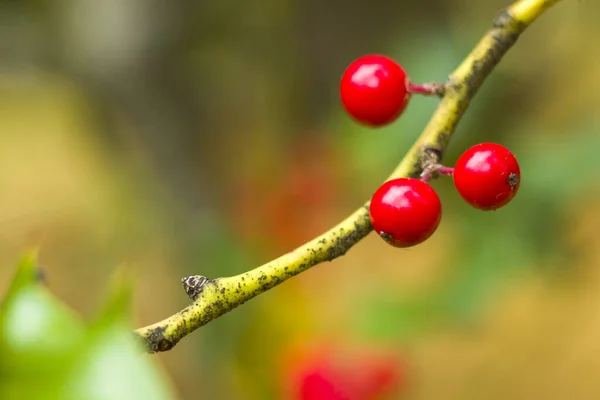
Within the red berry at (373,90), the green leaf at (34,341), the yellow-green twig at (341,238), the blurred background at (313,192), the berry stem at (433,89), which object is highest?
the blurred background at (313,192)

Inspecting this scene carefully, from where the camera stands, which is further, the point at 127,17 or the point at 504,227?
the point at 127,17

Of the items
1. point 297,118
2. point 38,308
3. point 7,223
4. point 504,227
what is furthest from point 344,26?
point 38,308

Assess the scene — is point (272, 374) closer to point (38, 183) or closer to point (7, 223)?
point (7, 223)

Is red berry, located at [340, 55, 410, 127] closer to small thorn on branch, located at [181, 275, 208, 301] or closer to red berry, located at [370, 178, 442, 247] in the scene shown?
red berry, located at [370, 178, 442, 247]

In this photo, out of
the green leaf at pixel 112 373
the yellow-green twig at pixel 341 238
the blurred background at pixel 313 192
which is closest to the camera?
the green leaf at pixel 112 373

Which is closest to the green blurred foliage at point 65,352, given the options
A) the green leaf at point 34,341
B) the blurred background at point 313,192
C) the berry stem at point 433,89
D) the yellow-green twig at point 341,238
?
the green leaf at point 34,341

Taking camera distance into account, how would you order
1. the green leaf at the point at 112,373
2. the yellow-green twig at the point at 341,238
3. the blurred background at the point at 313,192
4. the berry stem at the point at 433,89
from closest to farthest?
the green leaf at the point at 112,373
the yellow-green twig at the point at 341,238
the berry stem at the point at 433,89
the blurred background at the point at 313,192

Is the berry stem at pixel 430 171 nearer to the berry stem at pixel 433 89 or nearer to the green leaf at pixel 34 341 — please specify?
the berry stem at pixel 433 89

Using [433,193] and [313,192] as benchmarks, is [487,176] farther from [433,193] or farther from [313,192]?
[313,192]
